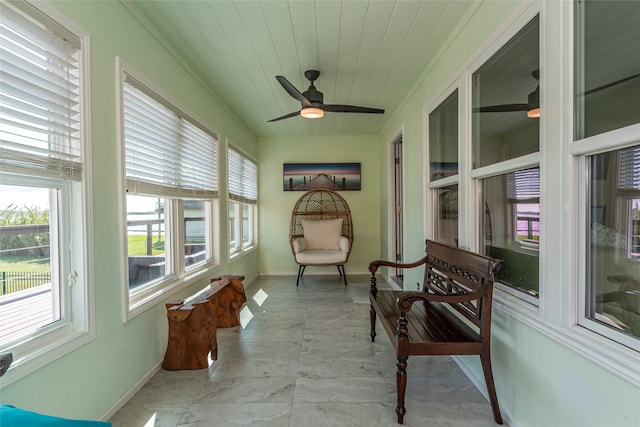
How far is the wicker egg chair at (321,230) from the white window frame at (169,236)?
1497mm

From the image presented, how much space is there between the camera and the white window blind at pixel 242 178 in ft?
12.5

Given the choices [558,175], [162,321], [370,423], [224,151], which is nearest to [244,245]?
[224,151]

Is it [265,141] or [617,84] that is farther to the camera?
[265,141]

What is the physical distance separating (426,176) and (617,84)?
1679 millimetres

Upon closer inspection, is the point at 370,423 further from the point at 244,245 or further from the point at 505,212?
the point at 244,245

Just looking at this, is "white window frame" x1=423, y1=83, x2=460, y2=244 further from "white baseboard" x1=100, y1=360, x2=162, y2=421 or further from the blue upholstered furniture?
"white baseboard" x1=100, y1=360, x2=162, y2=421

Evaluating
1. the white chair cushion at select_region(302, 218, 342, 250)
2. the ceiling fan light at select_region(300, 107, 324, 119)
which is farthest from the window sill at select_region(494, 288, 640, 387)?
the white chair cushion at select_region(302, 218, 342, 250)

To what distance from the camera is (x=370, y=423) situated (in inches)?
60.2

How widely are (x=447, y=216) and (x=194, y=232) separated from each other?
2368mm

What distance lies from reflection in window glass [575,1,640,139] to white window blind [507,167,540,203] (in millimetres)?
292

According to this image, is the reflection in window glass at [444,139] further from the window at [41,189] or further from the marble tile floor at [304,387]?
the window at [41,189]

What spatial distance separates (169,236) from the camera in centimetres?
243

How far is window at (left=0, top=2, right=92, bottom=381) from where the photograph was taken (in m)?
1.14

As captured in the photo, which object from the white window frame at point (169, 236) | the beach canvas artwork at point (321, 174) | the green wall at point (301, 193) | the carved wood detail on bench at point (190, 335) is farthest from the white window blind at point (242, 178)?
the carved wood detail on bench at point (190, 335)
